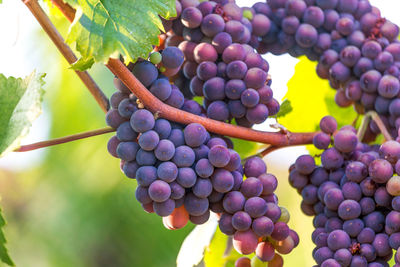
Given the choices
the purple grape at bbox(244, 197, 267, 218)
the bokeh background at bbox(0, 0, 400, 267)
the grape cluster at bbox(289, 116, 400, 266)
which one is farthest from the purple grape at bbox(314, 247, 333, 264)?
the bokeh background at bbox(0, 0, 400, 267)

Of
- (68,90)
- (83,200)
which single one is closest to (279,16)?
(68,90)

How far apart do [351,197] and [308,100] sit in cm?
41

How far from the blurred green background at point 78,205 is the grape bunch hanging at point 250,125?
1.97 metres

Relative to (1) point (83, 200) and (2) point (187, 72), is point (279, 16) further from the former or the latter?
(1) point (83, 200)

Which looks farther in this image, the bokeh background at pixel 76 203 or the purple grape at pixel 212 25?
the bokeh background at pixel 76 203

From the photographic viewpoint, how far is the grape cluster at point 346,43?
87 centimetres

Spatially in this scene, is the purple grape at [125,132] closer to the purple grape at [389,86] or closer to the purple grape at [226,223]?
the purple grape at [226,223]

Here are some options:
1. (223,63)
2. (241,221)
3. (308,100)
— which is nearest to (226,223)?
(241,221)

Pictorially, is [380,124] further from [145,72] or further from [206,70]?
[145,72]

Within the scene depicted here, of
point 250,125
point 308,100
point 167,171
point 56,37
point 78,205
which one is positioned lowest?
point 78,205

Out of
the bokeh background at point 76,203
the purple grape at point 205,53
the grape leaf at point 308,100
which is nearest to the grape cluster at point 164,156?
the purple grape at point 205,53

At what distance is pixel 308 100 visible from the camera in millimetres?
1115

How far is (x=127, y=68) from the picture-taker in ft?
2.22

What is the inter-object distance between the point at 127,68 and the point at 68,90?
2564mm
